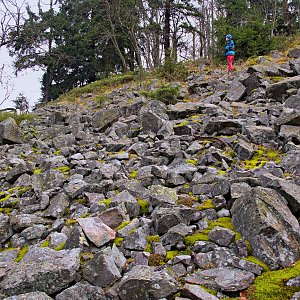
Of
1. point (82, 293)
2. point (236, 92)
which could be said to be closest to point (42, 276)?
point (82, 293)

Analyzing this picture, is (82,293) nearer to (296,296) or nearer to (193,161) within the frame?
(296,296)

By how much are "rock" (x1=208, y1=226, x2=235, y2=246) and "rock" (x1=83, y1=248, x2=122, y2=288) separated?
1284mm

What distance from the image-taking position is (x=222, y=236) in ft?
14.4

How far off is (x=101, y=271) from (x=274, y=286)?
183 centimetres

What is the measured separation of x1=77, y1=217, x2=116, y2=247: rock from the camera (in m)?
4.55

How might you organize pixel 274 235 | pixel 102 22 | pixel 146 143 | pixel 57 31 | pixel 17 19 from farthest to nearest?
pixel 57 31 < pixel 102 22 < pixel 17 19 < pixel 146 143 < pixel 274 235

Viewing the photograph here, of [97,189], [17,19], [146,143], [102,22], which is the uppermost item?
[102,22]

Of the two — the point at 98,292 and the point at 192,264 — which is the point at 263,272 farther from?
the point at 98,292

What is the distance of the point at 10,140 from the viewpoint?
11.8 meters

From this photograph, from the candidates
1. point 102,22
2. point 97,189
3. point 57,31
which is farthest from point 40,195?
point 57,31

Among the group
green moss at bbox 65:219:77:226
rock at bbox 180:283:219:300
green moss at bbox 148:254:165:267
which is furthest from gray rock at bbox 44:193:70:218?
rock at bbox 180:283:219:300

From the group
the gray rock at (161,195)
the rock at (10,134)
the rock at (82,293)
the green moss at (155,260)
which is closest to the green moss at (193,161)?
the gray rock at (161,195)

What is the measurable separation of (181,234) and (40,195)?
3087mm

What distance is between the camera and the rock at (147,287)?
359 cm
